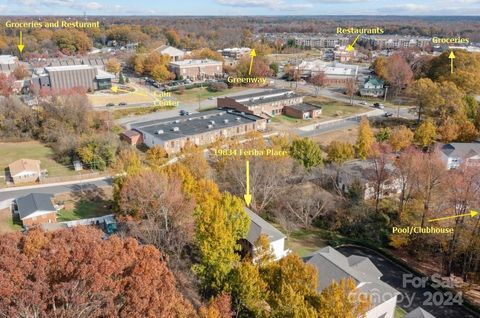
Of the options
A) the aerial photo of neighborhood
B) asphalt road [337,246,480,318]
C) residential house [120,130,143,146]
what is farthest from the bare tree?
residential house [120,130,143,146]

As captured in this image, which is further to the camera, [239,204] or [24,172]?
[24,172]

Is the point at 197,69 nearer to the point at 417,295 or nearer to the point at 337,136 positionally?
the point at 337,136

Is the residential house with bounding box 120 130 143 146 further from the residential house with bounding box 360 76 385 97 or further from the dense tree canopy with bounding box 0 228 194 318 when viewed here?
the residential house with bounding box 360 76 385 97

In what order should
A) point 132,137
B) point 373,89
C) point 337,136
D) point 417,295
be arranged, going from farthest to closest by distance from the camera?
point 373,89 < point 337,136 < point 132,137 < point 417,295

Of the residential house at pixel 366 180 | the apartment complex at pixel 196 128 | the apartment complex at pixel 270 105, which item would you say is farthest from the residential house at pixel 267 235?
the apartment complex at pixel 270 105

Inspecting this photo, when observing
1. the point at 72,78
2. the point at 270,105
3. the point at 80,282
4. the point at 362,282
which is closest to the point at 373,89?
the point at 270,105

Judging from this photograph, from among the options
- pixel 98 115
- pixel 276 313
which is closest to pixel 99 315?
pixel 276 313

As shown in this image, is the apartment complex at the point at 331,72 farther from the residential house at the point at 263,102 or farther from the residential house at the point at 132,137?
the residential house at the point at 132,137

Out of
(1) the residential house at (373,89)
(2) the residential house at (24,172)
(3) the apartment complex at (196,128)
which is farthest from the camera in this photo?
(1) the residential house at (373,89)
